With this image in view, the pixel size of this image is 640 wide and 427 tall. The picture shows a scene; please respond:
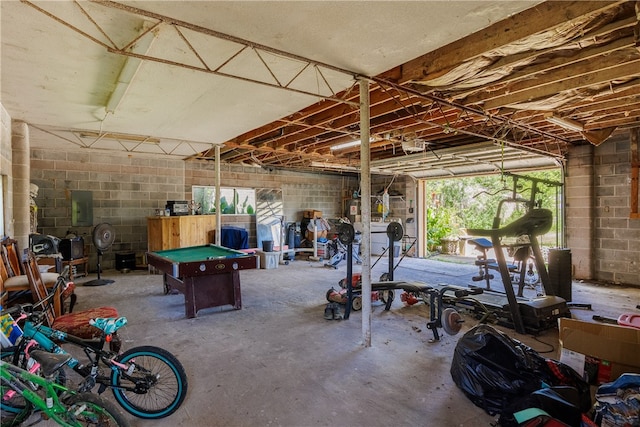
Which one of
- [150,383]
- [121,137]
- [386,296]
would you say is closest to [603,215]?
[386,296]

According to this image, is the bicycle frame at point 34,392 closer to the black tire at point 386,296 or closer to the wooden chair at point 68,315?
the wooden chair at point 68,315

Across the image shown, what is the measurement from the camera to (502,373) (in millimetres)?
2303

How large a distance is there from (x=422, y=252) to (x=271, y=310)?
6898 mm

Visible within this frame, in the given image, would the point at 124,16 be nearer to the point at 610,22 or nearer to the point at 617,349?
the point at 610,22

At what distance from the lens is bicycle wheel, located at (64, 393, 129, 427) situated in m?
1.71

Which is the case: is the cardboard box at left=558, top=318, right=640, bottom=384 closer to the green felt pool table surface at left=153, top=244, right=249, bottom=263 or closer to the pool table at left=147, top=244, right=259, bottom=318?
the pool table at left=147, top=244, right=259, bottom=318

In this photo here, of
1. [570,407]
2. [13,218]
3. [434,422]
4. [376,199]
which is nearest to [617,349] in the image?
[570,407]

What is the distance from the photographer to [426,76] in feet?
11.2

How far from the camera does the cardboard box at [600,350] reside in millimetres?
2420

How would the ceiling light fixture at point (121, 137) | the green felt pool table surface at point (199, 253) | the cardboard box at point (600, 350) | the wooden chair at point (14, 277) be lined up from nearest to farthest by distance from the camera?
the cardboard box at point (600, 350), the wooden chair at point (14, 277), the green felt pool table surface at point (199, 253), the ceiling light fixture at point (121, 137)

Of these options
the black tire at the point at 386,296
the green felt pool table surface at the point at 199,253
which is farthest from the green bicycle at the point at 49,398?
the black tire at the point at 386,296

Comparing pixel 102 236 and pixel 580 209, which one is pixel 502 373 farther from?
pixel 102 236

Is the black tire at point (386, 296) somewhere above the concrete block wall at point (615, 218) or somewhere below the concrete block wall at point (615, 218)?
below

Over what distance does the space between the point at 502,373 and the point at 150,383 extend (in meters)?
2.43
